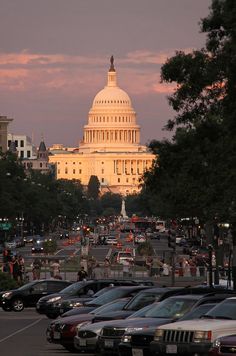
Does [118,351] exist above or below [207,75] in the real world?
below

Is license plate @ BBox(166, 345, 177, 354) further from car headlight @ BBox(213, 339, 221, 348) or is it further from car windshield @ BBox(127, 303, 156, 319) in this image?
car windshield @ BBox(127, 303, 156, 319)

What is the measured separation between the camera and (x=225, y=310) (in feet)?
97.9

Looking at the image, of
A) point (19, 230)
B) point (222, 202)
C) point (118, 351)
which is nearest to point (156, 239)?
point (19, 230)

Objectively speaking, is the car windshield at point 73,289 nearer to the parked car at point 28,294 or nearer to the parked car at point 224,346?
the parked car at point 28,294

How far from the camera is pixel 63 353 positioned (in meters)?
36.6

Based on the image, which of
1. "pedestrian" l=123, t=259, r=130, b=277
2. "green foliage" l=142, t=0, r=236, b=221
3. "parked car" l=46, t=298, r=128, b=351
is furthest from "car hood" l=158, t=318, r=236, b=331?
"pedestrian" l=123, t=259, r=130, b=277

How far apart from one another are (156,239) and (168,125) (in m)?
136

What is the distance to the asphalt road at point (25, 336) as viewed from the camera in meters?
36.9

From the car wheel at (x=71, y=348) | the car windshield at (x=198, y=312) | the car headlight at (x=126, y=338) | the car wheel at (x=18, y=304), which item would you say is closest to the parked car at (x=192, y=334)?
the car windshield at (x=198, y=312)

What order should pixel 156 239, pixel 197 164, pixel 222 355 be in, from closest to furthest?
pixel 222 355, pixel 197 164, pixel 156 239

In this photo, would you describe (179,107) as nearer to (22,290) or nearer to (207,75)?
(207,75)

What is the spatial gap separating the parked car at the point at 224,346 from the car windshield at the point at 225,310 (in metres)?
2.26

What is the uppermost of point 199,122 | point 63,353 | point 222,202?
point 199,122

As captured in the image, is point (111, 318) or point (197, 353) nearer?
point (197, 353)
